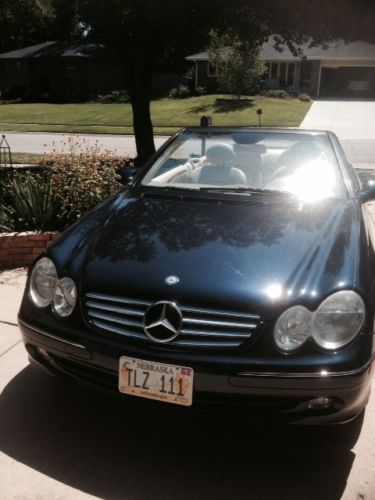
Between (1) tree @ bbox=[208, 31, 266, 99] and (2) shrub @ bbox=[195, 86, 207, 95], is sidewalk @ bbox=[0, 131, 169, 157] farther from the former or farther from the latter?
(2) shrub @ bbox=[195, 86, 207, 95]

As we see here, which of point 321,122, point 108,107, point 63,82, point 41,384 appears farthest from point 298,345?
point 63,82

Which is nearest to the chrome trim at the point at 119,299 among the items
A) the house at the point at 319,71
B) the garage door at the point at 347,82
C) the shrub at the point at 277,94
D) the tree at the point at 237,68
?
the tree at the point at 237,68

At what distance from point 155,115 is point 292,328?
27293 mm

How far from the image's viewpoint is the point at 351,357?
2.29 meters

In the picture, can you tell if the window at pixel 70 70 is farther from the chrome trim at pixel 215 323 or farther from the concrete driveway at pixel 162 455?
the chrome trim at pixel 215 323

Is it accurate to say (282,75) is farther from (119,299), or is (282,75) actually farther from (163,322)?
(163,322)

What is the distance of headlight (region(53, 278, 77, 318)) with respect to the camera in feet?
8.52

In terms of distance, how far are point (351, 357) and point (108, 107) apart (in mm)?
32477

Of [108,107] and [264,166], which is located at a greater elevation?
[264,166]

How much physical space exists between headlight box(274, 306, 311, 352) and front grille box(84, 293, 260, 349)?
0.11 meters

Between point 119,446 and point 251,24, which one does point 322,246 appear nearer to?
point 119,446

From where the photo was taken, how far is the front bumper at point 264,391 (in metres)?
2.25

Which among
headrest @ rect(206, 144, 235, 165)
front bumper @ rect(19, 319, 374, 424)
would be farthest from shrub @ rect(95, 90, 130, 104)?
front bumper @ rect(19, 319, 374, 424)

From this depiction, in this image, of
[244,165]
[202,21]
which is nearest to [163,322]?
[244,165]
